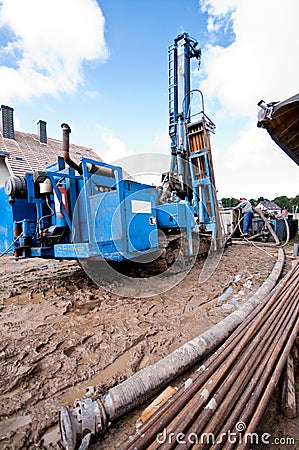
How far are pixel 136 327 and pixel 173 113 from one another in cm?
593

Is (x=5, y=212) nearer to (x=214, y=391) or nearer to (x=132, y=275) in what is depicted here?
(x=132, y=275)

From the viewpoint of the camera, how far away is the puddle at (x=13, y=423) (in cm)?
150

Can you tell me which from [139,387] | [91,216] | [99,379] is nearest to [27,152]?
[91,216]

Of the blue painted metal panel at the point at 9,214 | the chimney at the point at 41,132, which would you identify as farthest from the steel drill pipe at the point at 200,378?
the chimney at the point at 41,132

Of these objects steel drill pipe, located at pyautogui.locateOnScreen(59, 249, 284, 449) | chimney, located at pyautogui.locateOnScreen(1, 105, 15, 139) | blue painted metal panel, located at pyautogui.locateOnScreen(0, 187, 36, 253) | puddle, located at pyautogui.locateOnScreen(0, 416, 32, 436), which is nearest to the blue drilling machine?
blue painted metal panel, located at pyautogui.locateOnScreen(0, 187, 36, 253)

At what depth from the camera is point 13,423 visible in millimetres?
1551

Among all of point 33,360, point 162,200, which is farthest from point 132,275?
point 33,360

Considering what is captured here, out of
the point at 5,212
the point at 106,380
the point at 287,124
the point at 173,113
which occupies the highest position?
the point at 173,113

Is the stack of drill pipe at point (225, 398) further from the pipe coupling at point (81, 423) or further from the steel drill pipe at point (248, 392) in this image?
the pipe coupling at point (81, 423)

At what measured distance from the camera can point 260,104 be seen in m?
2.21

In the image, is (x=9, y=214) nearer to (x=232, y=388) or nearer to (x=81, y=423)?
(x=81, y=423)

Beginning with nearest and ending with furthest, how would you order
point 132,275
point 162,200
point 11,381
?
1. point 11,381
2. point 132,275
3. point 162,200

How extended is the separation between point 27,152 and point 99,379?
48.5ft

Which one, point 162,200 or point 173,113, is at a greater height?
point 173,113
